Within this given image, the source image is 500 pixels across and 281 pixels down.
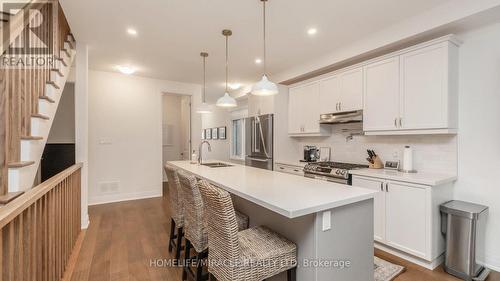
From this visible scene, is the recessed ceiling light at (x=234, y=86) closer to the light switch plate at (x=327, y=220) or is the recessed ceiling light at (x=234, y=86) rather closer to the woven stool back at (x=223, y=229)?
the woven stool back at (x=223, y=229)

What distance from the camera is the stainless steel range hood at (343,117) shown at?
3.28 metres

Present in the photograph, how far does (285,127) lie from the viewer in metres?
4.73

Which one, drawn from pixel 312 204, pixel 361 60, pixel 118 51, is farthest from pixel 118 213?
pixel 361 60

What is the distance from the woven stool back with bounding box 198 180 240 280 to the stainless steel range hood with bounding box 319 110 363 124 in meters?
2.57

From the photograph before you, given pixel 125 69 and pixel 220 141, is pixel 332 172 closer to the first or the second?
pixel 125 69

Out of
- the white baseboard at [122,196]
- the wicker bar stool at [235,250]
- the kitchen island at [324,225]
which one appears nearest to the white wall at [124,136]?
the white baseboard at [122,196]

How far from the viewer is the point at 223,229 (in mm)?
1415

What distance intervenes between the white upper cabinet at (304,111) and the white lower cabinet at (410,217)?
5.13 ft

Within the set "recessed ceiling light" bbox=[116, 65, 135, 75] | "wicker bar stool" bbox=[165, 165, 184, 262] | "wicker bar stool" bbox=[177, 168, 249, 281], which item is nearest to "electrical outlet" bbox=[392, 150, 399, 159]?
"wicker bar stool" bbox=[177, 168, 249, 281]

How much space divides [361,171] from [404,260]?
1025 millimetres

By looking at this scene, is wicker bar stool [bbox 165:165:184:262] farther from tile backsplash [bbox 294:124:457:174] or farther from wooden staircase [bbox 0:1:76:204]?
tile backsplash [bbox 294:124:457:174]

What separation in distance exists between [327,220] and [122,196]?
Answer: 15.2ft

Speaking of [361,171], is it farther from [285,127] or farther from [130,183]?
[130,183]

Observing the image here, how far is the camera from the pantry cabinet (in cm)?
247
